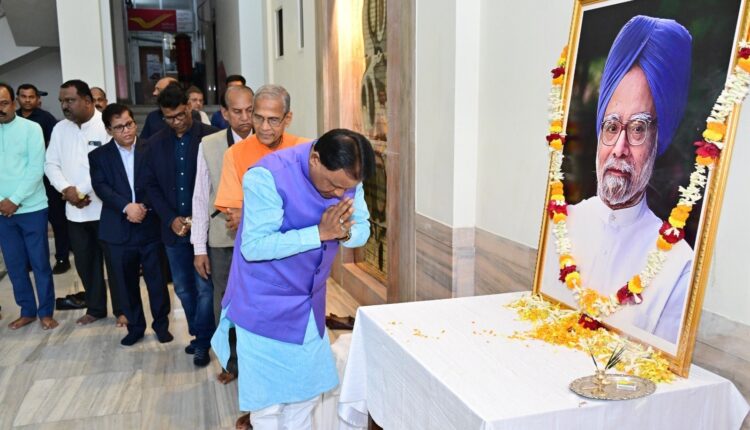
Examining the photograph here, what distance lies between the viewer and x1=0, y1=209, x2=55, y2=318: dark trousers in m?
5.10

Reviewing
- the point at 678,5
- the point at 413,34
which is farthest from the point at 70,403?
the point at 678,5

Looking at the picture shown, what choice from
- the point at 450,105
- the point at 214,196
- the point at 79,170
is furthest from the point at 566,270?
the point at 79,170

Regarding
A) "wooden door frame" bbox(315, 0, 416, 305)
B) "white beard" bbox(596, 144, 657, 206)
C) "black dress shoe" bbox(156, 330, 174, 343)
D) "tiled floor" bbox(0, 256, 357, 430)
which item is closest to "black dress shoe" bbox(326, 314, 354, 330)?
"tiled floor" bbox(0, 256, 357, 430)

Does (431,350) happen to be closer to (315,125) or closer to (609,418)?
(609,418)

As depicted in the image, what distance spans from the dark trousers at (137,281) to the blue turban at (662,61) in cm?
343

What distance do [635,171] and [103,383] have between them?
3.34m

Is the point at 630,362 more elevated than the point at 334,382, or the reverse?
the point at 630,362

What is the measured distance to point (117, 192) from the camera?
4645 millimetres

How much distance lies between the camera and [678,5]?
2070 mm

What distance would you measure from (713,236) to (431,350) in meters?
0.89

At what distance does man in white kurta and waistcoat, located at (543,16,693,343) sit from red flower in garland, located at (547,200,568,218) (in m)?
0.06

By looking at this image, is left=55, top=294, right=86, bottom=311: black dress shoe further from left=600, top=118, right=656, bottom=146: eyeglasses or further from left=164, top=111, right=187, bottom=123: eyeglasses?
left=600, top=118, right=656, bottom=146: eyeglasses

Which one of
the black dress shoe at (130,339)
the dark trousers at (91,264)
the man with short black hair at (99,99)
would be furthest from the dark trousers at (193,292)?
the man with short black hair at (99,99)

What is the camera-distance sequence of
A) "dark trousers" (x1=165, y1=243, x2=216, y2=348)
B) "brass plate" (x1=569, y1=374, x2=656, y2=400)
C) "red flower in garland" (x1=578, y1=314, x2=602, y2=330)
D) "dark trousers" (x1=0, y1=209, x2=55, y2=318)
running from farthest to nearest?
"dark trousers" (x1=0, y1=209, x2=55, y2=318) < "dark trousers" (x1=165, y1=243, x2=216, y2=348) < "red flower in garland" (x1=578, y1=314, x2=602, y2=330) < "brass plate" (x1=569, y1=374, x2=656, y2=400)
